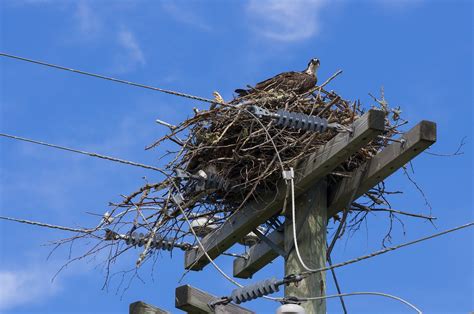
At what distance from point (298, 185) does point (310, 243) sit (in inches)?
15.9

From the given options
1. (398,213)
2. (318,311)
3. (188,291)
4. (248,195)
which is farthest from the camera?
(398,213)

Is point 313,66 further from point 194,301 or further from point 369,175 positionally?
point 194,301

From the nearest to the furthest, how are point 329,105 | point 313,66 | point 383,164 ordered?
point 383,164
point 329,105
point 313,66

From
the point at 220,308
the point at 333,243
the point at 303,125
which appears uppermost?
the point at 303,125

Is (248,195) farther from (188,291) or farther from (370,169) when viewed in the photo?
(188,291)

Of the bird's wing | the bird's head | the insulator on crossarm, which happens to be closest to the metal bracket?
the insulator on crossarm

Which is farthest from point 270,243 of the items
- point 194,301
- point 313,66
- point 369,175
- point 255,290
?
point 313,66

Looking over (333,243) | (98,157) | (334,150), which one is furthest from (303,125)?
(98,157)

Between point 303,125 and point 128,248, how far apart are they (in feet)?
5.87

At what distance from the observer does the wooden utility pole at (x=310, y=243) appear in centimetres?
781

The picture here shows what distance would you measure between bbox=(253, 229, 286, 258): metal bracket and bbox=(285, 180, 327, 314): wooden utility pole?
0.12 m

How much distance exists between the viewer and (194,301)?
278 inches

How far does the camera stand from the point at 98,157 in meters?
8.37

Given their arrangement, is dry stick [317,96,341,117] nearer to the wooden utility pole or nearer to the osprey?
the wooden utility pole
